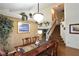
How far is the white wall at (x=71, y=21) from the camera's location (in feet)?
6.71

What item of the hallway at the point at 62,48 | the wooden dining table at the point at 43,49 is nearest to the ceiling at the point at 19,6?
the hallway at the point at 62,48

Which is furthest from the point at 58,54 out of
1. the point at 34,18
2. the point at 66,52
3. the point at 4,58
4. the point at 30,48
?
the point at 4,58

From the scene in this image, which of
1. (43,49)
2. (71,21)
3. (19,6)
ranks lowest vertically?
(43,49)

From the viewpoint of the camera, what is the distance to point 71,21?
6.70 feet

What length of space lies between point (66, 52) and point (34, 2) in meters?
0.91

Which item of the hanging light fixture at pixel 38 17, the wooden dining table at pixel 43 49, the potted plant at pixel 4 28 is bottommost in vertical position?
the wooden dining table at pixel 43 49

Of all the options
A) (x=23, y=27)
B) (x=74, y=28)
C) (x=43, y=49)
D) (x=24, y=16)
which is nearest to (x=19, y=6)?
(x=24, y=16)

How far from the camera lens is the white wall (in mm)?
2045

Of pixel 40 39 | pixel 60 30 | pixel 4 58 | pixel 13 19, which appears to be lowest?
pixel 4 58

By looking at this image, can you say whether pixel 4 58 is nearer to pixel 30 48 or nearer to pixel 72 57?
pixel 30 48

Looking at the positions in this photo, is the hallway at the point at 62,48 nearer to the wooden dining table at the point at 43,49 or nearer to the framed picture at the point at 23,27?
the wooden dining table at the point at 43,49

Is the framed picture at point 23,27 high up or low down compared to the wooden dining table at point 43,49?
up

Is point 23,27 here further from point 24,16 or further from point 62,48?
point 62,48

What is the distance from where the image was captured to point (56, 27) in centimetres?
206
